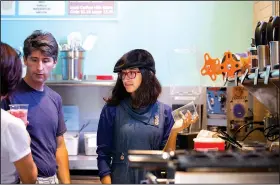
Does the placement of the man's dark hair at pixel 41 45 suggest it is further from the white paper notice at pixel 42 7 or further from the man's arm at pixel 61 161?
the white paper notice at pixel 42 7

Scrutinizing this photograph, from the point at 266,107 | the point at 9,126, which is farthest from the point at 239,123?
the point at 9,126

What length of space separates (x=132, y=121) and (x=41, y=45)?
0.61 metres

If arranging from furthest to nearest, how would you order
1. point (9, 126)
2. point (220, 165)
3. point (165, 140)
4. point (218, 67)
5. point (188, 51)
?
point (188, 51) → point (218, 67) → point (165, 140) → point (9, 126) → point (220, 165)

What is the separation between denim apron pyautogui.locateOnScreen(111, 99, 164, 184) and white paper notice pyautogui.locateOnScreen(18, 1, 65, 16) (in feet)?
5.74

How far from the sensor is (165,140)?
7.18 feet

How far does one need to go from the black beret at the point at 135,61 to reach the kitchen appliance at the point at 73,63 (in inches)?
45.6

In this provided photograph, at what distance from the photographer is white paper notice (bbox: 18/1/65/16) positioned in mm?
3656

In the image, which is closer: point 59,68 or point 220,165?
point 220,165

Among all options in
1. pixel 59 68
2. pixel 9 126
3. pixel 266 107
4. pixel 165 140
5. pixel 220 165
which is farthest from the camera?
A: pixel 59 68

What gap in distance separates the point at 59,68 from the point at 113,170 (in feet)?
4.49

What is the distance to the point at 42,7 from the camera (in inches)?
145

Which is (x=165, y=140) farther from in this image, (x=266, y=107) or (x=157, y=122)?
(x=266, y=107)

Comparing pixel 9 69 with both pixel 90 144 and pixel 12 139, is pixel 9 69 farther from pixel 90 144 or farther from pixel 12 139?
pixel 90 144

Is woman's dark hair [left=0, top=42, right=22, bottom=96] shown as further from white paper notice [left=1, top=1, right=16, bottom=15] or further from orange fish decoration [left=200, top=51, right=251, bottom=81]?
white paper notice [left=1, top=1, right=16, bottom=15]
